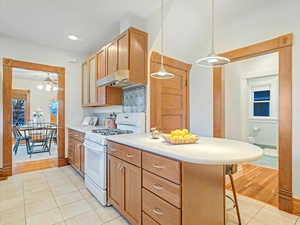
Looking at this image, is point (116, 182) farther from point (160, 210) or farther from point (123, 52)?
point (123, 52)

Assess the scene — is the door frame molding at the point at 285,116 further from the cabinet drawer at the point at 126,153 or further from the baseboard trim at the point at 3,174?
the baseboard trim at the point at 3,174

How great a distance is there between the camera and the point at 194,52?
10.3 ft

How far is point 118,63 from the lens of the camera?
261 cm

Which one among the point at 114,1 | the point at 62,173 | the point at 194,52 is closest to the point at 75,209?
the point at 62,173

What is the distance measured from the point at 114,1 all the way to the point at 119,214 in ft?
8.94

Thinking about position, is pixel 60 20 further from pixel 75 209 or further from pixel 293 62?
pixel 293 62

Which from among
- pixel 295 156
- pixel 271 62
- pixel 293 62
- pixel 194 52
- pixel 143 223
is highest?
pixel 271 62

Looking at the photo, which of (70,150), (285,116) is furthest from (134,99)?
(285,116)

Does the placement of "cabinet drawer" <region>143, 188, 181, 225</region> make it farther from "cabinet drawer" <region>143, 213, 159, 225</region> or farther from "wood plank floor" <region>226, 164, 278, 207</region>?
"wood plank floor" <region>226, 164, 278, 207</region>

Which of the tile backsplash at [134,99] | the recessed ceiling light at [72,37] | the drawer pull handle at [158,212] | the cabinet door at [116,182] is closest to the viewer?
the drawer pull handle at [158,212]

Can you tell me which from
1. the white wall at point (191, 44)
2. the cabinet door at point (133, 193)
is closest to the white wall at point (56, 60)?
the white wall at point (191, 44)

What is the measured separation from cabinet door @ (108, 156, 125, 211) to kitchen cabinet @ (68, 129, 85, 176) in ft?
3.53

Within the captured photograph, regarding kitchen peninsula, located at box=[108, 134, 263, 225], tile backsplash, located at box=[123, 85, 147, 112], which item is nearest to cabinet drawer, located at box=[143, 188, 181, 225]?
kitchen peninsula, located at box=[108, 134, 263, 225]

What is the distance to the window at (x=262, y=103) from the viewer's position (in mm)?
5402
